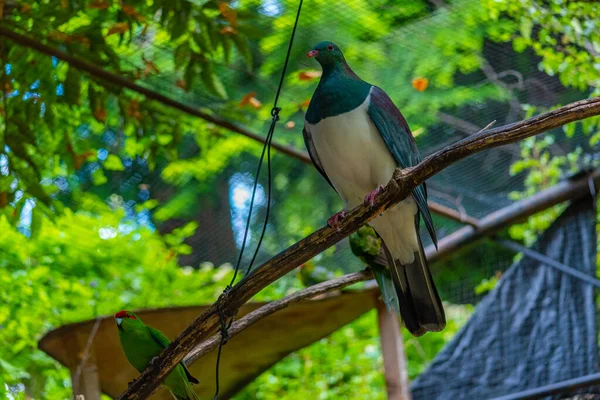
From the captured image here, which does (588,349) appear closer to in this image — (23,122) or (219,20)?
(219,20)

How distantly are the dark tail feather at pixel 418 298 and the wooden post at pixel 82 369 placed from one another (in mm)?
1208

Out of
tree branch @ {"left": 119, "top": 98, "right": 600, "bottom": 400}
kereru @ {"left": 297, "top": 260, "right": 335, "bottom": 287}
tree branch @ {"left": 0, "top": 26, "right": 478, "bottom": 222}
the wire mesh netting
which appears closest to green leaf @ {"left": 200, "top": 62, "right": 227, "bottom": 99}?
tree branch @ {"left": 0, "top": 26, "right": 478, "bottom": 222}

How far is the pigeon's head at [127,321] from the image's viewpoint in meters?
2.66

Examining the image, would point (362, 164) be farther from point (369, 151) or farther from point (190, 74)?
point (190, 74)

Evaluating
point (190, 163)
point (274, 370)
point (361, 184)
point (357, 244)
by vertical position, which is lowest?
point (274, 370)

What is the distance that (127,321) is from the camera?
2697mm

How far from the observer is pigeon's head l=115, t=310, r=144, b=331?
2660 millimetres

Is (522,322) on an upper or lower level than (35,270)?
lower

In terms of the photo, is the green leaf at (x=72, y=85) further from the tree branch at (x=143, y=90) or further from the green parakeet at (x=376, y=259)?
the green parakeet at (x=376, y=259)

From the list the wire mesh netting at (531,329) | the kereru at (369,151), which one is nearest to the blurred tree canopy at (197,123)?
the wire mesh netting at (531,329)

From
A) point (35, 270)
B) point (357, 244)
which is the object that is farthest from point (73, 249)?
point (357, 244)

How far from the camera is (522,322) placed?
4.24 metres

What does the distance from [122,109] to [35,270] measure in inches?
66.5

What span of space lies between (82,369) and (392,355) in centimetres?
137
